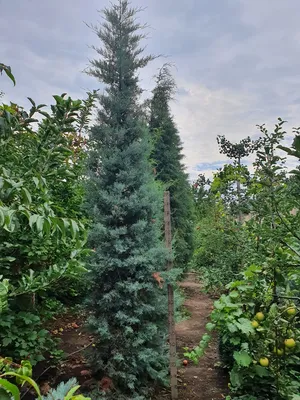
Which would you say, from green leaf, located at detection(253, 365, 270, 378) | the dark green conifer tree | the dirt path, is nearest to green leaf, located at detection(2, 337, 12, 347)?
the dirt path

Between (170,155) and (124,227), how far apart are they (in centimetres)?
374

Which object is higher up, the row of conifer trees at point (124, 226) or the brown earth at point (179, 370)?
the row of conifer trees at point (124, 226)

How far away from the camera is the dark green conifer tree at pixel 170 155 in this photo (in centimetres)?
607

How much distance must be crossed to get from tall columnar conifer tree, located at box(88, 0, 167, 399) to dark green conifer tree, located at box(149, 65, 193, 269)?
3045 millimetres

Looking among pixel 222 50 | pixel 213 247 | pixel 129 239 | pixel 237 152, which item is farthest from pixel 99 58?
pixel 237 152

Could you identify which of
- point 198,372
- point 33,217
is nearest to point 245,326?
point 198,372

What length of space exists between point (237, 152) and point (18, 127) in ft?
22.0

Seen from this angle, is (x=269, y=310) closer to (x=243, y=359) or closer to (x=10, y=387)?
(x=243, y=359)

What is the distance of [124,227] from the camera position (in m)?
2.67

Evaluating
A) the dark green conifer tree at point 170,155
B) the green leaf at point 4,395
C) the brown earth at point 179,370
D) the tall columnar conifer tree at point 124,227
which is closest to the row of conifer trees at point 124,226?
the tall columnar conifer tree at point 124,227

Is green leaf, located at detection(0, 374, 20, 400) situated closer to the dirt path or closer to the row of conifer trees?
the row of conifer trees

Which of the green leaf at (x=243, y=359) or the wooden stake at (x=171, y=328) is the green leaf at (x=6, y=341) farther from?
the green leaf at (x=243, y=359)

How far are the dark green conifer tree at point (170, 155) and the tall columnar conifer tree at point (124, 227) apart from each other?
3.04 meters

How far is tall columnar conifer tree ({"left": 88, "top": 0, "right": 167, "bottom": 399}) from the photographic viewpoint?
256 centimetres
